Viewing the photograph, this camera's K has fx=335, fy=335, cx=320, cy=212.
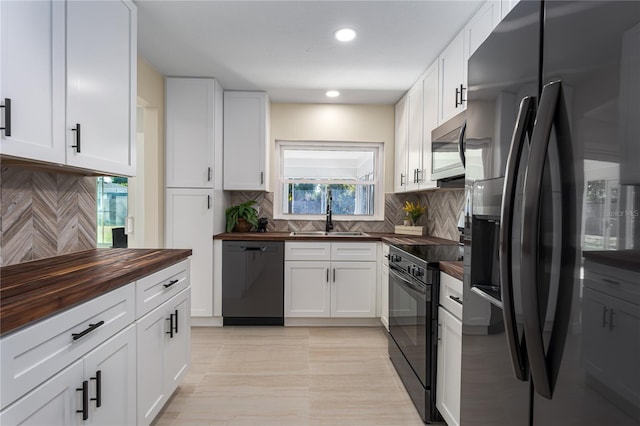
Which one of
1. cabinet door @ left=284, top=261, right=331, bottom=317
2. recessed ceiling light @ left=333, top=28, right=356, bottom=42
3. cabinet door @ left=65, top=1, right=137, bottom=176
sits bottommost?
cabinet door @ left=284, top=261, right=331, bottom=317

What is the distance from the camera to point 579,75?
2.33 ft

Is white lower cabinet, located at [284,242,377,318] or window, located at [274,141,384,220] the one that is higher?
window, located at [274,141,384,220]

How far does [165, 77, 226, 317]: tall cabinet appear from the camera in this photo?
3344mm

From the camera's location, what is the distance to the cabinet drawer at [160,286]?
5.24 feet

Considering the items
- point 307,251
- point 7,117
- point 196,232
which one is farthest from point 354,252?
point 7,117

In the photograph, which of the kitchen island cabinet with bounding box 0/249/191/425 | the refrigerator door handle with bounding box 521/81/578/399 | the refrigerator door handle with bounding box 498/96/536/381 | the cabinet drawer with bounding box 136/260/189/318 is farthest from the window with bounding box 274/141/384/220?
the refrigerator door handle with bounding box 521/81/578/399

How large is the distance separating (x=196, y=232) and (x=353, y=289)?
5.58ft

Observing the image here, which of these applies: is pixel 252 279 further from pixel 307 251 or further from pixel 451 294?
pixel 451 294

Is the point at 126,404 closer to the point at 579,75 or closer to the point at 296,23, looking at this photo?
the point at 579,75

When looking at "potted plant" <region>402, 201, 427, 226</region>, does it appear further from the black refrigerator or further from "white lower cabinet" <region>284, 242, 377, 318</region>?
the black refrigerator

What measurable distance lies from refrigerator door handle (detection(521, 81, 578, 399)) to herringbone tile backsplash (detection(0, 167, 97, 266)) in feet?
6.80

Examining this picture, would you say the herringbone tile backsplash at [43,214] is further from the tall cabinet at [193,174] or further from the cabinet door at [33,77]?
the tall cabinet at [193,174]

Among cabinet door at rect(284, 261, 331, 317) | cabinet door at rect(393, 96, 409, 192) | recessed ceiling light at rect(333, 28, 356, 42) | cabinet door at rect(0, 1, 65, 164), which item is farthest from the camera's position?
cabinet door at rect(393, 96, 409, 192)

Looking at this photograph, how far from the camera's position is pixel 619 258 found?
0.62 metres
